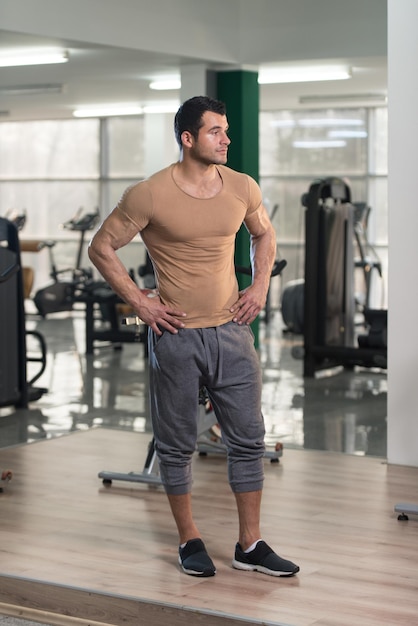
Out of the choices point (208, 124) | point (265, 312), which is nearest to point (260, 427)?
point (208, 124)

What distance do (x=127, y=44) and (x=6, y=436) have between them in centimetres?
379

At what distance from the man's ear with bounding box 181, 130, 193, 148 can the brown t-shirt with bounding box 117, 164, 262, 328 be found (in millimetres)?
102

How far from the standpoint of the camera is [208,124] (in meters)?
3.39

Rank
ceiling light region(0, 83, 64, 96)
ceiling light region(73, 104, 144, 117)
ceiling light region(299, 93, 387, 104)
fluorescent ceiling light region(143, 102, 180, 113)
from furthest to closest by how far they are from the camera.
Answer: ceiling light region(73, 104, 144, 117), fluorescent ceiling light region(143, 102, 180, 113), ceiling light region(299, 93, 387, 104), ceiling light region(0, 83, 64, 96)

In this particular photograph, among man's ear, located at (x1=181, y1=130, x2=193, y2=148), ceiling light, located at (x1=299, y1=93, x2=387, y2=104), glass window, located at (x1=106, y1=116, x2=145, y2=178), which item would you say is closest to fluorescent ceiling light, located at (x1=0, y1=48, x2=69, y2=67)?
ceiling light, located at (x1=299, y1=93, x2=387, y2=104)

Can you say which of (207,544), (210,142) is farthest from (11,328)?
(210,142)

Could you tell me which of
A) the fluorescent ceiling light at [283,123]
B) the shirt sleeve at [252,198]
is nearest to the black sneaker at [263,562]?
the shirt sleeve at [252,198]

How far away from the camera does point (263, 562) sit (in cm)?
346

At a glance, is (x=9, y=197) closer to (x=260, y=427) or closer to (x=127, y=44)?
(x=127, y=44)

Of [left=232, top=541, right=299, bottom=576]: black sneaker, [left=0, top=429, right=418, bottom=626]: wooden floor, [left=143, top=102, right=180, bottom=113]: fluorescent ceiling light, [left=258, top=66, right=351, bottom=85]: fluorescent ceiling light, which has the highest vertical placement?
[left=143, top=102, right=180, bottom=113]: fluorescent ceiling light

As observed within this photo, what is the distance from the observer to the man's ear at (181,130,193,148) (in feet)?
11.2

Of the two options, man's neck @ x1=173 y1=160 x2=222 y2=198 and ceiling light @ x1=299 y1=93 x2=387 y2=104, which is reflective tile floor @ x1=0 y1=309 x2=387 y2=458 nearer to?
man's neck @ x1=173 y1=160 x2=222 y2=198

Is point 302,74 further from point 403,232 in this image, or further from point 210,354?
point 210,354

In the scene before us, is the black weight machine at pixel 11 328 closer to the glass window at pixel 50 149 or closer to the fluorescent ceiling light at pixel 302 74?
the fluorescent ceiling light at pixel 302 74
